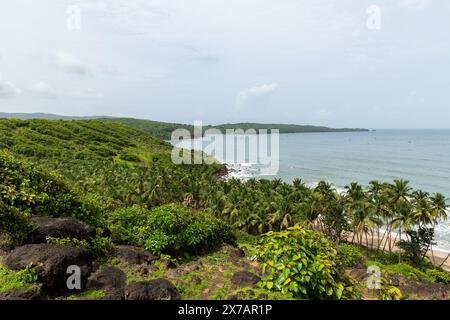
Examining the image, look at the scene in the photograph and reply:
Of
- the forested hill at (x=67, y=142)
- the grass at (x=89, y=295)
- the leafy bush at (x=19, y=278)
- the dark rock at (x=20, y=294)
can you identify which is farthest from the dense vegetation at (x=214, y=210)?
the dark rock at (x=20, y=294)

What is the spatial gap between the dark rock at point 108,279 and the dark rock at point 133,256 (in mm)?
1149

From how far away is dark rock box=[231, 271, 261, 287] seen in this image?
412 inches

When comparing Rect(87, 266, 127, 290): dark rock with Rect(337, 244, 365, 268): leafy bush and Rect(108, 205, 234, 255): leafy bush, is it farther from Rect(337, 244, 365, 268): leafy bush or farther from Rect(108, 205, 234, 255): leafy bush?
Rect(337, 244, 365, 268): leafy bush

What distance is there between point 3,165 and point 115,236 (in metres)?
5.64

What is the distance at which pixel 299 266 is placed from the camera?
23.7 ft

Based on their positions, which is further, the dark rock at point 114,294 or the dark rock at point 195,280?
the dark rock at point 195,280

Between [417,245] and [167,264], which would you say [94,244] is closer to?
[167,264]

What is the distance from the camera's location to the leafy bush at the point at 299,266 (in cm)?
722

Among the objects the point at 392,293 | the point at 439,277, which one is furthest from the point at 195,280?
the point at 439,277

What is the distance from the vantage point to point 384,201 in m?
39.2

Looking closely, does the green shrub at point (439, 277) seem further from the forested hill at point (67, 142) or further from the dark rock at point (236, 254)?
the forested hill at point (67, 142)

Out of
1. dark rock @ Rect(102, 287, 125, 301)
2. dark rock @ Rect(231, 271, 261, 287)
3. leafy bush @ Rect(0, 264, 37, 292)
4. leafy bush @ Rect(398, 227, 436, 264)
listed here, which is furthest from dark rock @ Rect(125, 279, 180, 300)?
leafy bush @ Rect(398, 227, 436, 264)

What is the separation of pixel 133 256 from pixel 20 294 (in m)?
4.54
